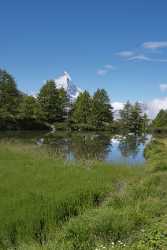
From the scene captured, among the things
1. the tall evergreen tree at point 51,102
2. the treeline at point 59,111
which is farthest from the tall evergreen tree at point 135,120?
the tall evergreen tree at point 51,102

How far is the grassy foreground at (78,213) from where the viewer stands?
7.11 m

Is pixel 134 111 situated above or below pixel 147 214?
above

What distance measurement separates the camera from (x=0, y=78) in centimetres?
8662

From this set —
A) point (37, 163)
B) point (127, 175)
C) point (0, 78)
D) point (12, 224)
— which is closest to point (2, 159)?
point (37, 163)

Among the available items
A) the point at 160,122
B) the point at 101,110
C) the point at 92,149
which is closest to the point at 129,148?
the point at 92,149

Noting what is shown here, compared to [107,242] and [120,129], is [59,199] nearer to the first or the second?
[107,242]

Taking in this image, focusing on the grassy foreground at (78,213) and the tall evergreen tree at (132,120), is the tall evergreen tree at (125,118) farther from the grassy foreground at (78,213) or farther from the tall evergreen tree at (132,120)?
the grassy foreground at (78,213)

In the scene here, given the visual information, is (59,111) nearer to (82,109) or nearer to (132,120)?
(82,109)

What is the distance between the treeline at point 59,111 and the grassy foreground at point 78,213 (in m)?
63.6

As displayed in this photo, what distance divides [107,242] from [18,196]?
4585 millimetres

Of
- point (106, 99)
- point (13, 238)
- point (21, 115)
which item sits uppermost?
point (106, 99)

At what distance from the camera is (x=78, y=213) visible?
386 inches

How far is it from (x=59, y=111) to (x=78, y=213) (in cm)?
8831

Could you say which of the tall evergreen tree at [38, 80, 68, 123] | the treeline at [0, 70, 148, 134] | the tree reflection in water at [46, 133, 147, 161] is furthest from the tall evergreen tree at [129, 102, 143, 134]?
the tree reflection in water at [46, 133, 147, 161]
